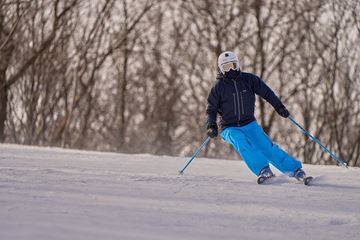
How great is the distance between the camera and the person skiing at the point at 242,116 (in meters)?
4.35

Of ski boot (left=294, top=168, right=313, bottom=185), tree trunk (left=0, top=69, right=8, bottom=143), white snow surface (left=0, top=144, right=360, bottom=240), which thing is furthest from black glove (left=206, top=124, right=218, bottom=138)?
tree trunk (left=0, top=69, right=8, bottom=143)

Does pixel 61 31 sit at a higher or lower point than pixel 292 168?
higher

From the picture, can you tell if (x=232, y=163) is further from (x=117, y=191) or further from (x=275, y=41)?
(x=275, y=41)

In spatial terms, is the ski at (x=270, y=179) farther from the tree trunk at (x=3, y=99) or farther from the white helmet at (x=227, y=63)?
the tree trunk at (x=3, y=99)

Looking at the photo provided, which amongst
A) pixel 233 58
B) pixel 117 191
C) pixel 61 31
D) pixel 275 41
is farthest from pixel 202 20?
pixel 117 191

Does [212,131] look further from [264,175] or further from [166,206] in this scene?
[166,206]

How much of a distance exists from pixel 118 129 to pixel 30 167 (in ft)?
37.4

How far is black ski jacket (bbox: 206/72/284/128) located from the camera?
4.46 m

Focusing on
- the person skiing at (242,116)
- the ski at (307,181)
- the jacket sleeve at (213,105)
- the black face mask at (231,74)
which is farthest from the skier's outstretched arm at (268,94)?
the ski at (307,181)

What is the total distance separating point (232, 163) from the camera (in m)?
5.96

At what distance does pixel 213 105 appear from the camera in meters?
4.54

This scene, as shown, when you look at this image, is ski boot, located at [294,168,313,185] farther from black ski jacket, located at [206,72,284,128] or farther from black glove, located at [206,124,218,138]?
black glove, located at [206,124,218,138]

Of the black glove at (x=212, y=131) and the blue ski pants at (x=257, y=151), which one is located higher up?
the black glove at (x=212, y=131)

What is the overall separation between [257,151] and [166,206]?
170 centimetres
